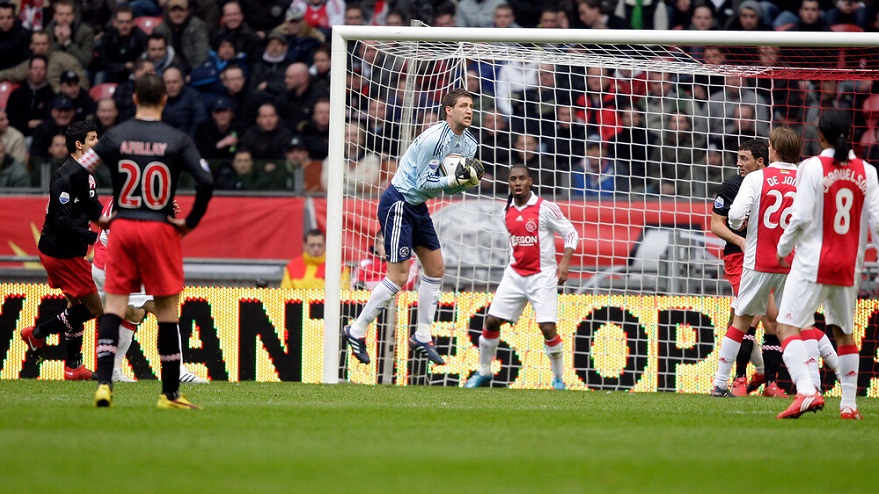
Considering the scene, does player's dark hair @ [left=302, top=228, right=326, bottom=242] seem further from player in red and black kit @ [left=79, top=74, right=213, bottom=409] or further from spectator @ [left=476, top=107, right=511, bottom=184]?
player in red and black kit @ [left=79, top=74, right=213, bottom=409]

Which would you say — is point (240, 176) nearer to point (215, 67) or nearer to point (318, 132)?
point (318, 132)

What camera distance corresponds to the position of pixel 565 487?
4539mm

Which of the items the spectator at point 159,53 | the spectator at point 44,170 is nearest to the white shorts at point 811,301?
the spectator at point 44,170

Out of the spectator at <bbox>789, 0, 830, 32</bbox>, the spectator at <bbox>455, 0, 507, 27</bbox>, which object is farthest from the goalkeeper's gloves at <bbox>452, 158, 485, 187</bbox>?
the spectator at <bbox>789, 0, 830, 32</bbox>

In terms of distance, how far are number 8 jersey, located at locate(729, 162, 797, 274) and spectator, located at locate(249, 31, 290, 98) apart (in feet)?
29.8

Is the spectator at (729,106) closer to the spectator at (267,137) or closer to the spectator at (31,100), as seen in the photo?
the spectator at (267,137)

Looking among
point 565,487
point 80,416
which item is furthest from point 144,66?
point 565,487

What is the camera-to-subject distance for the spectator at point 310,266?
13.6m

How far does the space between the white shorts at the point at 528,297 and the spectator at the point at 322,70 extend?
6.44 m

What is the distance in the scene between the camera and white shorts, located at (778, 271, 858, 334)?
7.61m

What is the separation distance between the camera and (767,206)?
9555 mm

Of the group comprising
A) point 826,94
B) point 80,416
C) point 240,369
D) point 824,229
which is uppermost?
point 826,94

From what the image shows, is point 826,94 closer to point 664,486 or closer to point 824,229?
point 824,229

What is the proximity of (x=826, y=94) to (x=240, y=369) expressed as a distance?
815 cm
